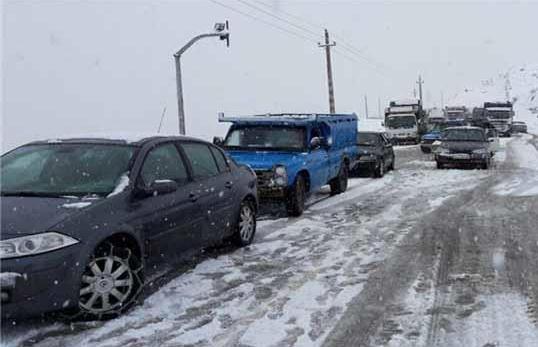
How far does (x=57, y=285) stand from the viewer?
4695 mm

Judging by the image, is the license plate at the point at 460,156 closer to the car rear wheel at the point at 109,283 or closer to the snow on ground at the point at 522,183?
the snow on ground at the point at 522,183

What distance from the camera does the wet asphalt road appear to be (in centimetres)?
474

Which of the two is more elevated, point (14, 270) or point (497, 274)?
point (14, 270)

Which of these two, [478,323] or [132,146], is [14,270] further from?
[478,323]

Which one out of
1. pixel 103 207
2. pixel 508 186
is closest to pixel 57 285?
pixel 103 207

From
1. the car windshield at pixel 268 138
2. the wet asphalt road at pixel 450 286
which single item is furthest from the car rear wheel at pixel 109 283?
the car windshield at pixel 268 138

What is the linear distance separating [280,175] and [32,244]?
6.03 m

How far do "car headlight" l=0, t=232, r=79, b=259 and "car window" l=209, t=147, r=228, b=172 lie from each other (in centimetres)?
303

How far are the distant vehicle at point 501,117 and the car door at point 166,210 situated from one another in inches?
1746

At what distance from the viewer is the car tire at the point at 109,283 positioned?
5023mm

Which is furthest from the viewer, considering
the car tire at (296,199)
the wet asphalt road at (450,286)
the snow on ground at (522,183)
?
the snow on ground at (522,183)

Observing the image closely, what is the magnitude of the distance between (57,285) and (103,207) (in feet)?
2.63

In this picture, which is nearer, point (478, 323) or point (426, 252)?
A: point (478, 323)

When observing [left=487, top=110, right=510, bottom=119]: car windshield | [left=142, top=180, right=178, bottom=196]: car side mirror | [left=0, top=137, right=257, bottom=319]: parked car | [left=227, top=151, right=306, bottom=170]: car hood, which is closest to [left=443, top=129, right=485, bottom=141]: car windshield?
[left=227, top=151, right=306, bottom=170]: car hood
